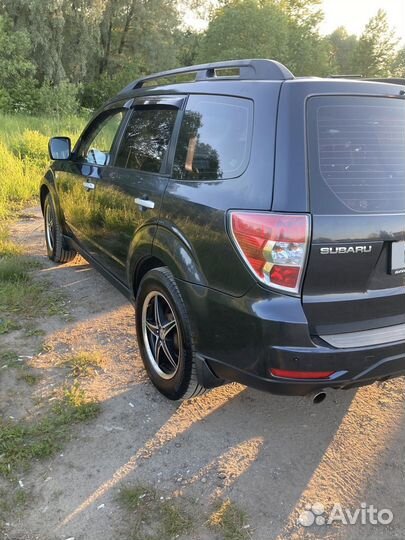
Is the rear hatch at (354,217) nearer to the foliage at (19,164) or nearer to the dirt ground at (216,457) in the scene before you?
the dirt ground at (216,457)

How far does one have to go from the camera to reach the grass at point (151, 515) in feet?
6.76

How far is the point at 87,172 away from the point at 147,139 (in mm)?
1076

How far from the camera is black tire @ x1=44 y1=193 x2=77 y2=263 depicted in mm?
5148

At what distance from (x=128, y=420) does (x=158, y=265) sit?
3.15ft

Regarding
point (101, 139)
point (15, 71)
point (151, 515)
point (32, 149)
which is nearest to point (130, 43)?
point (15, 71)

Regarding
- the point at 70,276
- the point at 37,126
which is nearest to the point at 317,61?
the point at 37,126

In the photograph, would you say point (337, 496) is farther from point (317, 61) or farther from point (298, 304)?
point (317, 61)

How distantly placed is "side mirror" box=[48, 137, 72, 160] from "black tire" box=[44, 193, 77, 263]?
0.73 m

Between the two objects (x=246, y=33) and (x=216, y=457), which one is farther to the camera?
(x=246, y=33)

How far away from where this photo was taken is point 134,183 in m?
3.24

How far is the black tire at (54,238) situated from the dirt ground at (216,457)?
1890mm

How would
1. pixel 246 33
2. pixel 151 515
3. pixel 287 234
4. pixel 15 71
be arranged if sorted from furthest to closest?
pixel 246 33 < pixel 15 71 < pixel 151 515 < pixel 287 234

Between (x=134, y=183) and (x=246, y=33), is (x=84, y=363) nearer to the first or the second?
(x=134, y=183)

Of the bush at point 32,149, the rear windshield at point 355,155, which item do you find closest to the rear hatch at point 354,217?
the rear windshield at point 355,155
